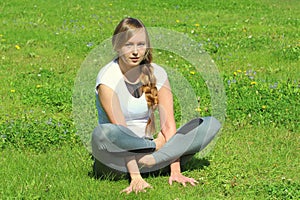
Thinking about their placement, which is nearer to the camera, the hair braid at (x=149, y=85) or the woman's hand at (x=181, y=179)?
the woman's hand at (x=181, y=179)

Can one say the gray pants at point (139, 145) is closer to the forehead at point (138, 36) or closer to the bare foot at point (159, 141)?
the bare foot at point (159, 141)

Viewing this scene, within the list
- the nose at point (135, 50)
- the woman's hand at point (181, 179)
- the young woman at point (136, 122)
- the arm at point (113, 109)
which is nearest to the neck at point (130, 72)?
the young woman at point (136, 122)

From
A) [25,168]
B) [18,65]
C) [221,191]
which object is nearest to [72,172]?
[25,168]

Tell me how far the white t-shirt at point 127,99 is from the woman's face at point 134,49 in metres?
0.16

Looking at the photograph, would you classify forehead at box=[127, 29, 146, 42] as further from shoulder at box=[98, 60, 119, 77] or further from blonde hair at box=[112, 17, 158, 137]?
shoulder at box=[98, 60, 119, 77]

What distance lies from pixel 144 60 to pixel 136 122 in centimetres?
60

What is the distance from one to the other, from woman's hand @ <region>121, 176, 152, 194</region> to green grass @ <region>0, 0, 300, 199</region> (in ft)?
0.26

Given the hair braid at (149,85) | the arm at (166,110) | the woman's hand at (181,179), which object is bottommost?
the woman's hand at (181,179)

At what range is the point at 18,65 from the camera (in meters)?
9.77

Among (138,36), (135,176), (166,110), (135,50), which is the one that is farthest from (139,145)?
(138,36)

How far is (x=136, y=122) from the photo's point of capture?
5660 mm

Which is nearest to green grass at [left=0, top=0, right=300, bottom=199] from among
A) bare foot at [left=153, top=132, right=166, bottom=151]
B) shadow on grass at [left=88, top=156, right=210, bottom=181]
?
shadow on grass at [left=88, top=156, right=210, bottom=181]

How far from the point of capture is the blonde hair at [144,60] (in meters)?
5.38

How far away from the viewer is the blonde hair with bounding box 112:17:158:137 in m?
5.38
